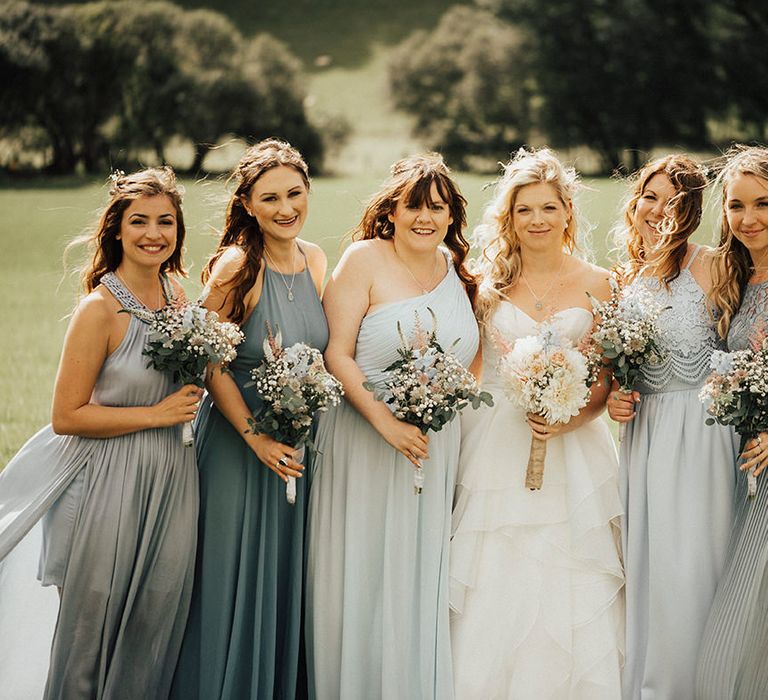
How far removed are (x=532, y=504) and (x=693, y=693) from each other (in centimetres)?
125

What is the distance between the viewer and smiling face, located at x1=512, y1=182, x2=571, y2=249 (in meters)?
5.50

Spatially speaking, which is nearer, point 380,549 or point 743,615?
point 743,615

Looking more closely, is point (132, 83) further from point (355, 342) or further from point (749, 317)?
point (749, 317)

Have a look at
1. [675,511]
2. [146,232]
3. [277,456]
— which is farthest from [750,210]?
[146,232]

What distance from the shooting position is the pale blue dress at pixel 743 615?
492 cm

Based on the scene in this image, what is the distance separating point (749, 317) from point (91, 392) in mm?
3295

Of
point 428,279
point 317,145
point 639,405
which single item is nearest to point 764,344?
point 639,405

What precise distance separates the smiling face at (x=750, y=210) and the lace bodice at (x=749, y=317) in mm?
228

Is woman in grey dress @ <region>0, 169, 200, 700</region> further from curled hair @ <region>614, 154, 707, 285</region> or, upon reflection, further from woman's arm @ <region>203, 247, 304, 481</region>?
curled hair @ <region>614, 154, 707, 285</region>

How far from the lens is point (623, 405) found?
5379mm

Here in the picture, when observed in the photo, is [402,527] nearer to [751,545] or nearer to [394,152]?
[751,545]

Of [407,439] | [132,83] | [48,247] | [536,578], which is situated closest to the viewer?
[407,439]

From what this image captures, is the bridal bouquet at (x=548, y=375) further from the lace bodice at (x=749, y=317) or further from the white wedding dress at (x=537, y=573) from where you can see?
the lace bodice at (x=749, y=317)

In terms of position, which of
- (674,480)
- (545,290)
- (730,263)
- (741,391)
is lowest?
(674,480)
